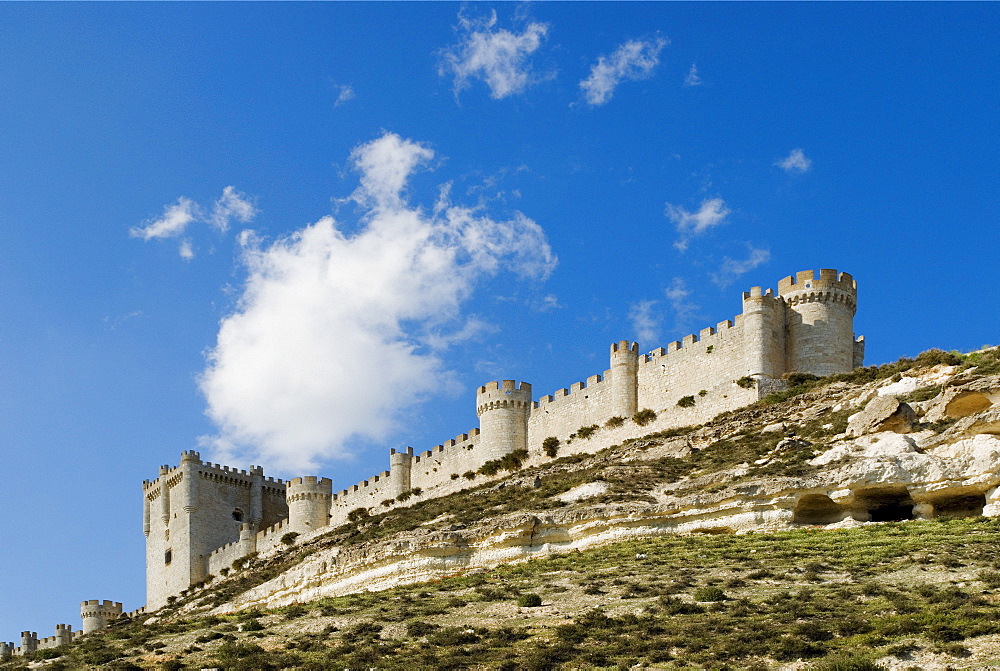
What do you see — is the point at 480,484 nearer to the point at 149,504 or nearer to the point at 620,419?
the point at 620,419

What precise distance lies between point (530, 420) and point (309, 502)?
17418mm

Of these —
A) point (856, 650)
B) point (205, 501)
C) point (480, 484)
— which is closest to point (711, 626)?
point (856, 650)

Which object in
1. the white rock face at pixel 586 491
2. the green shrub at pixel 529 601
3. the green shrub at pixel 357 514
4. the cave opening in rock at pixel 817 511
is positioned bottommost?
the green shrub at pixel 529 601

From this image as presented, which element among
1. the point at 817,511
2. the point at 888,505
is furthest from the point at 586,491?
the point at 888,505

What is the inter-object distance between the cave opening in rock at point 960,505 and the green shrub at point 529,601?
11.5 meters

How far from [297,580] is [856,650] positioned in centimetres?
2645

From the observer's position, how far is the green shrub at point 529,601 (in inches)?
1003

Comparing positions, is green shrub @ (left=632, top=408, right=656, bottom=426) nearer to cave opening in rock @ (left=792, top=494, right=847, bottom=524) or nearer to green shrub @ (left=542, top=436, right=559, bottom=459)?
green shrub @ (left=542, top=436, right=559, bottom=459)

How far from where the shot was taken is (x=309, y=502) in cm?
7150

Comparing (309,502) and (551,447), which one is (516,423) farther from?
(309,502)

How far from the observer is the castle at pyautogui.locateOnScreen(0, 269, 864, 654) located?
50062mm

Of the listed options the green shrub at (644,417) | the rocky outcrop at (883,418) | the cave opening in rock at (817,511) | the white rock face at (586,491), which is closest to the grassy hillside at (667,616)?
the cave opening in rock at (817,511)

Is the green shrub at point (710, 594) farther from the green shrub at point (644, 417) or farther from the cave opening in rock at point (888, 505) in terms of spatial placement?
the green shrub at point (644, 417)

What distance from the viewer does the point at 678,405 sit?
2057 inches
